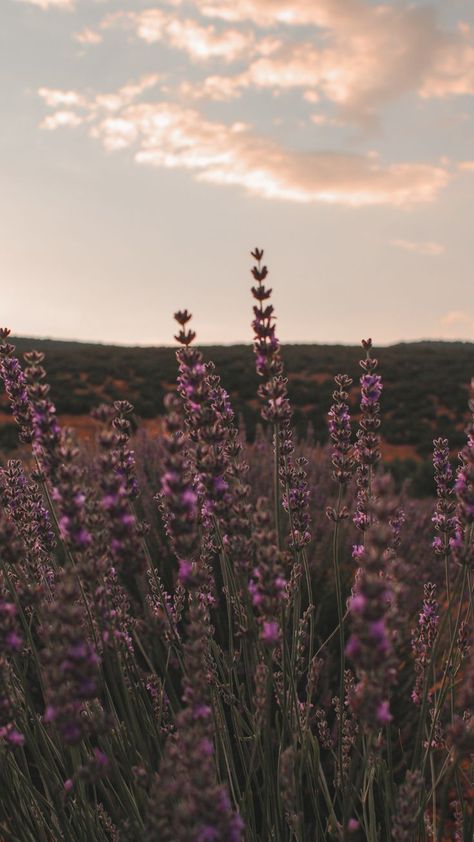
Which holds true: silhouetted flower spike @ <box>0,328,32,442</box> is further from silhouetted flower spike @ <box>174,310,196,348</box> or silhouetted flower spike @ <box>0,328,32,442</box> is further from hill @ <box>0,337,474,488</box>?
hill @ <box>0,337,474,488</box>

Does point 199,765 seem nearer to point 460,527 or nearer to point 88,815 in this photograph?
point 88,815

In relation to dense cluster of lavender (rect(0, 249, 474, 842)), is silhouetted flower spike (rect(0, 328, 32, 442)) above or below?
above

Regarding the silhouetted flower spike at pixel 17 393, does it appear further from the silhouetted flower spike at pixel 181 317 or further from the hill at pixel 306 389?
the hill at pixel 306 389

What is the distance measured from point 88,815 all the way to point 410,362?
146ft

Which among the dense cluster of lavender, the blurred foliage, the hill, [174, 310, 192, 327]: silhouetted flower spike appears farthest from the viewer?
the blurred foliage

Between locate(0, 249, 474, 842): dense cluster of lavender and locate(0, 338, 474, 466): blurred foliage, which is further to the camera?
locate(0, 338, 474, 466): blurred foliage

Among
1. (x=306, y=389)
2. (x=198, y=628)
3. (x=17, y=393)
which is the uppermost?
(x=17, y=393)

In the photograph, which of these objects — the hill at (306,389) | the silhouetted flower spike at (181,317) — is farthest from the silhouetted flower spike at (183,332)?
the hill at (306,389)

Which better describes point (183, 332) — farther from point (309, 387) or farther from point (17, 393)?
point (309, 387)

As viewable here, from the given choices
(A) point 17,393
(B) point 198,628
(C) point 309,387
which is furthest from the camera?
(C) point 309,387

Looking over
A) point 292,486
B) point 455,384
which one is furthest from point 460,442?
point 292,486

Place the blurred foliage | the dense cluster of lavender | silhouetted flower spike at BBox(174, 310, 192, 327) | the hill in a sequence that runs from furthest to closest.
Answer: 1. the blurred foliage
2. the hill
3. silhouetted flower spike at BBox(174, 310, 192, 327)
4. the dense cluster of lavender

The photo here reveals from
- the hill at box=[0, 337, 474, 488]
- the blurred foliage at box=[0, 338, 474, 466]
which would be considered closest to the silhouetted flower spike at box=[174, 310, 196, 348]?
the blurred foliage at box=[0, 338, 474, 466]

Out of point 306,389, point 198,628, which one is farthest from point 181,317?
point 306,389
